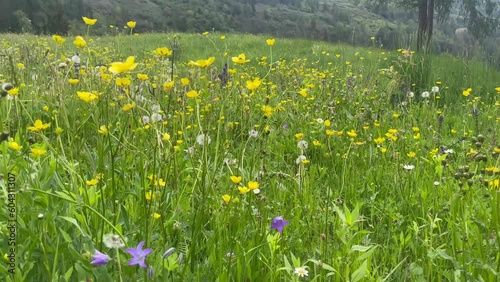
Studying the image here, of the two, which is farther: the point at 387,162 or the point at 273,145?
the point at 273,145

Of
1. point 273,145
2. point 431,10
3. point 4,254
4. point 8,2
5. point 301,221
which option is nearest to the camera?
point 4,254

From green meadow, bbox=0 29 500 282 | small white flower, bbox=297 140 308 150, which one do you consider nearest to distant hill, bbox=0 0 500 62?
green meadow, bbox=0 29 500 282

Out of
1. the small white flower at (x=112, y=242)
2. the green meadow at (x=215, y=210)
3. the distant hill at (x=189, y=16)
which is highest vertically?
the small white flower at (x=112, y=242)

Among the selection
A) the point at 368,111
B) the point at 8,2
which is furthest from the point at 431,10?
the point at 8,2

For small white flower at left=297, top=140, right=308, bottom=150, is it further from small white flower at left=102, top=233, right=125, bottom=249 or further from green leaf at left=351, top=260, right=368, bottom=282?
small white flower at left=102, top=233, right=125, bottom=249

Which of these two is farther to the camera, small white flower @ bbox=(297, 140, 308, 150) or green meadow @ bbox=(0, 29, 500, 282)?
small white flower @ bbox=(297, 140, 308, 150)

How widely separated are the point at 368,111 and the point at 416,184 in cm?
149

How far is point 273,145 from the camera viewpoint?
288cm

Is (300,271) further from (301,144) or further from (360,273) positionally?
(301,144)

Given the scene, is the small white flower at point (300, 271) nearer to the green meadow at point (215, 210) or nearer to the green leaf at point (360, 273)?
the green meadow at point (215, 210)

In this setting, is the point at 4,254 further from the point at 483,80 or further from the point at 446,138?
the point at 483,80

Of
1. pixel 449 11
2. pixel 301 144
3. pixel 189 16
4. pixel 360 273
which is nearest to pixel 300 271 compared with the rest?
pixel 360 273

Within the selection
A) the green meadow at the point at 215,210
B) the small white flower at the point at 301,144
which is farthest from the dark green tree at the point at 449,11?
the small white flower at the point at 301,144

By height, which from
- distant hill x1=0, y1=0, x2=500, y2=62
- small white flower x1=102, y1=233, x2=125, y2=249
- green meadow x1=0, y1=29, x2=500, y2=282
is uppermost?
small white flower x1=102, y1=233, x2=125, y2=249
